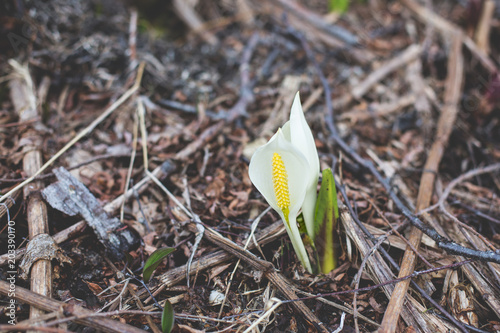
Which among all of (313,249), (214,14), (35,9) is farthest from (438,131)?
(35,9)

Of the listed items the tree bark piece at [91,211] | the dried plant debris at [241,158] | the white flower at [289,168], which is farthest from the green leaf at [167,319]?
the white flower at [289,168]

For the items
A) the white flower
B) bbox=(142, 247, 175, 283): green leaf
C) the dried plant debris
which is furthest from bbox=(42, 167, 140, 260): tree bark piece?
the white flower

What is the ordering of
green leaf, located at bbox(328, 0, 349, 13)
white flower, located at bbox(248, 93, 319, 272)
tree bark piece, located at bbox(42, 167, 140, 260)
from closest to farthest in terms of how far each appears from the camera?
white flower, located at bbox(248, 93, 319, 272), tree bark piece, located at bbox(42, 167, 140, 260), green leaf, located at bbox(328, 0, 349, 13)

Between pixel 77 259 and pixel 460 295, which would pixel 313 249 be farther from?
pixel 77 259

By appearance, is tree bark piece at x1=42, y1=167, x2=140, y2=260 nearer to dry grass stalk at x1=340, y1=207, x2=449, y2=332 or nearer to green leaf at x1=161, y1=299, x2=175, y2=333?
green leaf at x1=161, y1=299, x2=175, y2=333

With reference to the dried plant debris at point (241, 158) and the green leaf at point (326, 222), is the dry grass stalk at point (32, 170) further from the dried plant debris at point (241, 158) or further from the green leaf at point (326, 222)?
the green leaf at point (326, 222)

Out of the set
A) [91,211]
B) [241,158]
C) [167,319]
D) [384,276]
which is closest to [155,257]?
[167,319]

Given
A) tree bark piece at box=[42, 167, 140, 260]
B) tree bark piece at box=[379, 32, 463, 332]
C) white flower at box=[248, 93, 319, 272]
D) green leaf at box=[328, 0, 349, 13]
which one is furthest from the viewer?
green leaf at box=[328, 0, 349, 13]

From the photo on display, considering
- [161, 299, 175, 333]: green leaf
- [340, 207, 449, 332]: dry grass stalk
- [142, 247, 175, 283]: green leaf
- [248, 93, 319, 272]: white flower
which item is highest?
[248, 93, 319, 272]: white flower

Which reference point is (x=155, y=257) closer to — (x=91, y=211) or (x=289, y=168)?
(x=91, y=211)
